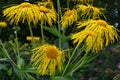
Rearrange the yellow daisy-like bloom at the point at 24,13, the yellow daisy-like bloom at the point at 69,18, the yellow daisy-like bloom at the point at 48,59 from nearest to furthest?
1. the yellow daisy-like bloom at the point at 48,59
2. the yellow daisy-like bloom at the point at 24,13
3. the yellow daisy-like bloom at the point at 69,18

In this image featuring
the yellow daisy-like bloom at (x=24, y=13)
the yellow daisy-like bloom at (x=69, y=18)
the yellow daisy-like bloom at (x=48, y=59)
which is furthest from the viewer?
the yellow daisy-like bloom at (x=69, y=18)

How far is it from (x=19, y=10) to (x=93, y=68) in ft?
8.07

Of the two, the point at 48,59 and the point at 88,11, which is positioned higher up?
the point at 88,11

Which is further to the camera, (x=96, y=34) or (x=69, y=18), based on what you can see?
(x=69, y=18)

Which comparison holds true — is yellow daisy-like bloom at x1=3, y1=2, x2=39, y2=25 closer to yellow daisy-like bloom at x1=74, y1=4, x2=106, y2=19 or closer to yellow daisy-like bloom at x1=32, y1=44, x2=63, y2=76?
yellow daisy-like bloom at x1=32, y1=44, x2=63, y2=76

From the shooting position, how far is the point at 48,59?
2385 millimetres

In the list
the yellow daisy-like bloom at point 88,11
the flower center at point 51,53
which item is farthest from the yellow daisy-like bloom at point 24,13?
the yellow daisy-like bloom at point 88,11

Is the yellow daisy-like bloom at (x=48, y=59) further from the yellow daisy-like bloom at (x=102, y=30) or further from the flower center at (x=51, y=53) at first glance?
the yellow daisy-like bloom at (x=102, y=30)

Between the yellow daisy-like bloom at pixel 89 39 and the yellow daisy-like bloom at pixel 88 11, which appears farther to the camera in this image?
the yellow daisy-like bloom at pixel 88 11

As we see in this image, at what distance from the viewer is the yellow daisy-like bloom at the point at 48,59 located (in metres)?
2.38

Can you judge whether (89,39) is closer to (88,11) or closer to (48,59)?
(48,59)

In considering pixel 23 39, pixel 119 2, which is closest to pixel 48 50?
→ pixel 23 39

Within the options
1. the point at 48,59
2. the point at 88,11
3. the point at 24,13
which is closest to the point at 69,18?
the point at 88,11

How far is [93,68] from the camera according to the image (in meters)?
4.91
